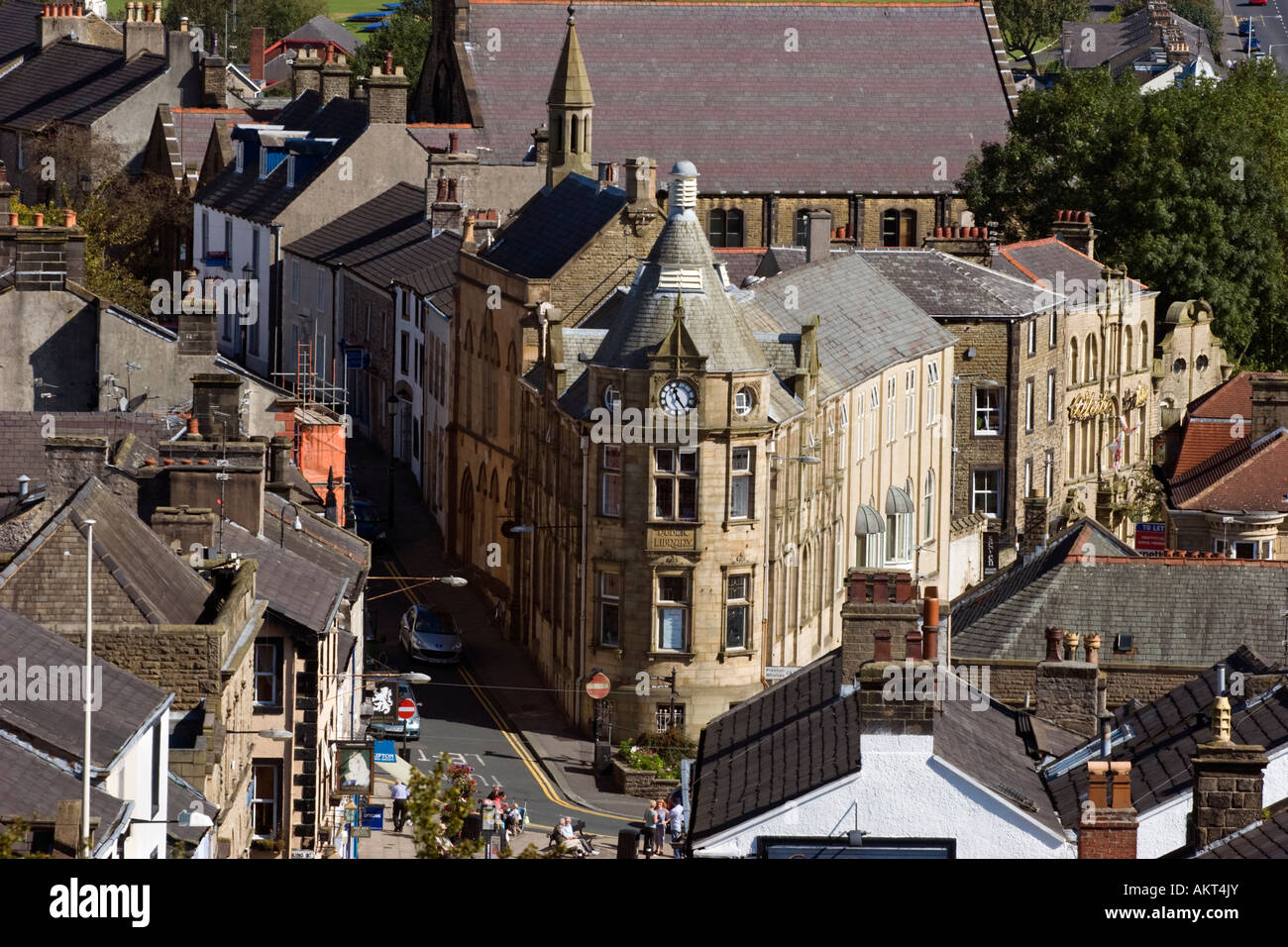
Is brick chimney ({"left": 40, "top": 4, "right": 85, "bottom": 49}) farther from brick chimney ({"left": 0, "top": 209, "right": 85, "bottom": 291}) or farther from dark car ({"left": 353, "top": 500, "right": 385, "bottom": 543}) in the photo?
brick chimney ({"left": 0, "top": 209, "right": 85, "bottom": 291})

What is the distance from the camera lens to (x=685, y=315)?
195ft

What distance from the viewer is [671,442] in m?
59.6

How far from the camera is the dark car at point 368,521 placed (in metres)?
79.1

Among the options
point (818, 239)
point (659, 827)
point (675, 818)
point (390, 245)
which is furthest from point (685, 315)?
point (390, 245)

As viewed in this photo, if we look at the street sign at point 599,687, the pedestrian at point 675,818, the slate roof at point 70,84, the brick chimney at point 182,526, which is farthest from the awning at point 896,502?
the slate roof at point 70,84

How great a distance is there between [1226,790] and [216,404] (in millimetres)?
25257

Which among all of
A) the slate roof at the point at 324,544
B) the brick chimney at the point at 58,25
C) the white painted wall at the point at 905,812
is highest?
the brick chimney at the point at 58,25

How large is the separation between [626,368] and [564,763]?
8453mm

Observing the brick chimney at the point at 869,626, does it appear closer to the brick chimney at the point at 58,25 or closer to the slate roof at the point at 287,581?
the slate roof at the point at 287,581

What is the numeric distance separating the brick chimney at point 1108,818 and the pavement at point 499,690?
2044 centimetres

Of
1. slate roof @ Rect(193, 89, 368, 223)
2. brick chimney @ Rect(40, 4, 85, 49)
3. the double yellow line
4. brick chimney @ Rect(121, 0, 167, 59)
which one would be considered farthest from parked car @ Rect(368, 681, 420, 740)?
brick chimney @ Rect(40, 4, 85, 49)

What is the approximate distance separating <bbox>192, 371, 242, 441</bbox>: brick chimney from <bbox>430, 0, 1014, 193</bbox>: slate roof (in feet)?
214

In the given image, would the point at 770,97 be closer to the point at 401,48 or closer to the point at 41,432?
the point at 401,48
